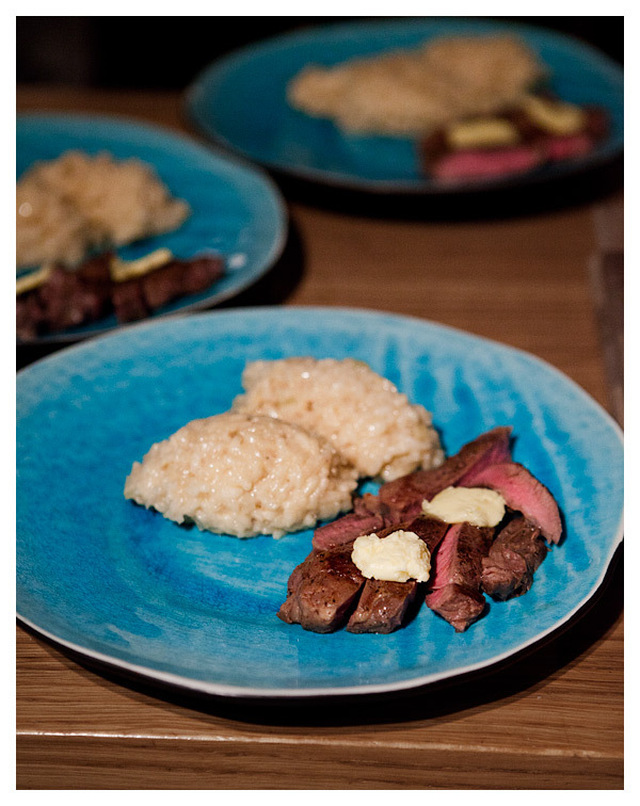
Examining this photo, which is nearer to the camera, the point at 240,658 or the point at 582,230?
the point at 240,658

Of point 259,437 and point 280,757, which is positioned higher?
point 259,437

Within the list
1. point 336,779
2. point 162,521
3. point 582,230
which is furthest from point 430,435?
point 582,230

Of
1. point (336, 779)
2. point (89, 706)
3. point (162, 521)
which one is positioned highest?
point (162, 521)

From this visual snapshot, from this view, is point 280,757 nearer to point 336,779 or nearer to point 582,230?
point 336,779

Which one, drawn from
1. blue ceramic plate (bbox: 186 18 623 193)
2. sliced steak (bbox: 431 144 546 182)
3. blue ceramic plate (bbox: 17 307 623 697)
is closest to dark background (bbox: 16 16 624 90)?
blue ceramic plate (bbox: 186 18 623 193)

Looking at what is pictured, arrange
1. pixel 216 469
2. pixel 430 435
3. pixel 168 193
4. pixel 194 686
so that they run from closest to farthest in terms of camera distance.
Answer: pixel 194 686 < pixel 216 469 < pixel 430 435 < pixel 168 193

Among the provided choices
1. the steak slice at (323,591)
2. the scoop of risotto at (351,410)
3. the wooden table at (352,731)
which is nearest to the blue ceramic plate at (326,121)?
the scoop of risotto at (351,410)

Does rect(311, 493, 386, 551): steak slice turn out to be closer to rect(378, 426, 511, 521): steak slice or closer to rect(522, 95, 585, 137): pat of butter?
rect(378, 426, 511, 521): steak slice
